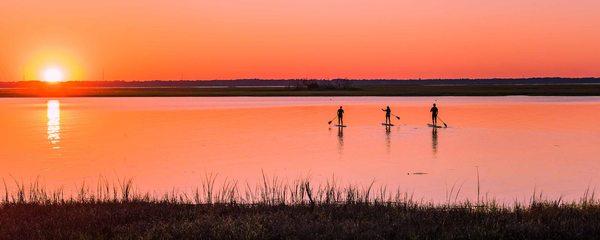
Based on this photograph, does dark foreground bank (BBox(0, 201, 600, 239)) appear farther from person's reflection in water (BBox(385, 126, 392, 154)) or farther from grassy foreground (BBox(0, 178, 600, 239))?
person's reflection in water (BBox(385, 126, 392, 154))

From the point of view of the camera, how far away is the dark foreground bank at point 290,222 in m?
11.2

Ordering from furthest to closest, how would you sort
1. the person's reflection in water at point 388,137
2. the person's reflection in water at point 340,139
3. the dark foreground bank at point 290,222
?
A: the person's reflection in water at point 388,137 → the person's reflection in water at point 340,139 → the dark foreground bank at point 290,222

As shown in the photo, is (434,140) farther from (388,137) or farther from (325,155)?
(325,155)

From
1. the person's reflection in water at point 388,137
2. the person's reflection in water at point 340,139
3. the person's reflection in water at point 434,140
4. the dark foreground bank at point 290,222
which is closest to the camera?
the dark foreground bank at point 290,222

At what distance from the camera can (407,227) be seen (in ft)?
38.1

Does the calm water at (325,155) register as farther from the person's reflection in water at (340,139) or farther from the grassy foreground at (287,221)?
the grassy foreground at (287,221)

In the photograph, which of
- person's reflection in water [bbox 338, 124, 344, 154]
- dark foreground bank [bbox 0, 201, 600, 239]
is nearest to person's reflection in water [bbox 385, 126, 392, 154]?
person's reflection in water [bbox 338, 124, 344, 154]

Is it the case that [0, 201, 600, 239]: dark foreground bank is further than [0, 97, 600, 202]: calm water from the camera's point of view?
No

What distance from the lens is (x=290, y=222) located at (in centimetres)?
1212

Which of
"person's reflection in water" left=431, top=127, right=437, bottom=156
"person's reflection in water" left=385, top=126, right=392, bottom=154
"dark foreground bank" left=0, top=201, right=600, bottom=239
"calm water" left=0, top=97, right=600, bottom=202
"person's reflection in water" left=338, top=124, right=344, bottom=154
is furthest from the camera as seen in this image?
"person's reflection in water" left=385, top=126, right=392, bottom=154

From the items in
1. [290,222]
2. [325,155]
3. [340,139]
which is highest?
[290,222]

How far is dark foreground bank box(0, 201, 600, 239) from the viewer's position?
11211 millimetres

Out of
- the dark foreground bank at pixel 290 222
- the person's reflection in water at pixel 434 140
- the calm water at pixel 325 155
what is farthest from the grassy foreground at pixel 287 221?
the person's reflection in water at pixel 434 140

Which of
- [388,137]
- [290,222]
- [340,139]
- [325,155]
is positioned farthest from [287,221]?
[388,137]
